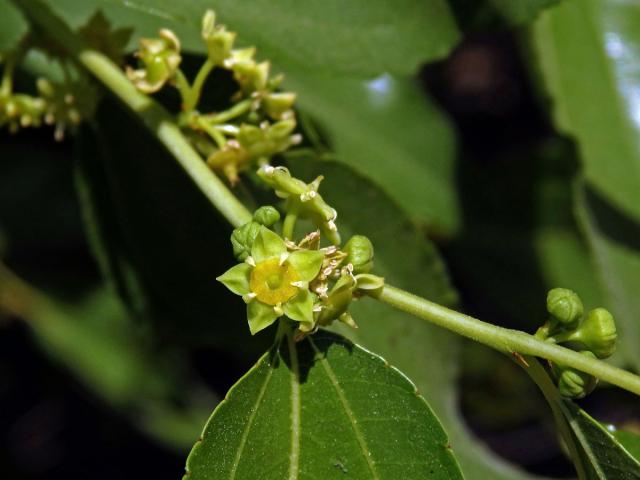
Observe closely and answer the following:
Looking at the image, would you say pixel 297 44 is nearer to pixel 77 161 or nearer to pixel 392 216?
pixel 392 216

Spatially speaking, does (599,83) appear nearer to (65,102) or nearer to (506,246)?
(506,246)

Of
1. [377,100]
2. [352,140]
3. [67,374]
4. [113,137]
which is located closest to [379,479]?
[113,137]

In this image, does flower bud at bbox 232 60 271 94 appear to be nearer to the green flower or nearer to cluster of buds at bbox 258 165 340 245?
cluster of buds at bbox 258 165 340 245

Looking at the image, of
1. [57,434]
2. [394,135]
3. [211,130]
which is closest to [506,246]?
[394,135]

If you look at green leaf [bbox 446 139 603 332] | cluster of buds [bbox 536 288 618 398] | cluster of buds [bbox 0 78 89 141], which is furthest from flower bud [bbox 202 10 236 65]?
green leaf [bbox 446 139 603 332]

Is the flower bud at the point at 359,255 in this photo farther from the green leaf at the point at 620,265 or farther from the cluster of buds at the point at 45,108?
the green leaf at the point at 620,265

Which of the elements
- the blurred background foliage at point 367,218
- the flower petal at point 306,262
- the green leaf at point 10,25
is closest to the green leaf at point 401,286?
the blurred background foliage at point 367,218
